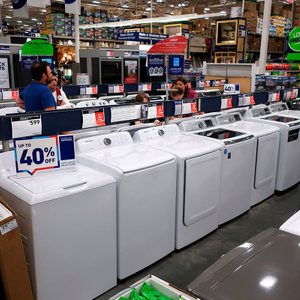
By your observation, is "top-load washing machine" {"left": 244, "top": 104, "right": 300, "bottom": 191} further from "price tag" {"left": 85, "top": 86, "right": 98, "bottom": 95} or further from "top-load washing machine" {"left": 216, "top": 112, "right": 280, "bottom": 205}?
"price tag" {"left": 85, "top": 86, "right": 98, "bottom": 95}

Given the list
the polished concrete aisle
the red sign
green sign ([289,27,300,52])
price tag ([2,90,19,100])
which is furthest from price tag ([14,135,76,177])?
green sign ([289,27,300,52])

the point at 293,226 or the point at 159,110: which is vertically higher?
the point at 159,110

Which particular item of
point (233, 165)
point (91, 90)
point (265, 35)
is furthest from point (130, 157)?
point (265, 35)

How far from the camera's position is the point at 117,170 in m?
2.78

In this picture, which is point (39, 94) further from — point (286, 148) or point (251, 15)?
point (251, 15)

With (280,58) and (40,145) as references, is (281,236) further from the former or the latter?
(280,58)

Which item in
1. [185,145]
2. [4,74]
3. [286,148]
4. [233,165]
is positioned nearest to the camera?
[185,145]

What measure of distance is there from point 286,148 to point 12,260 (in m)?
3.81

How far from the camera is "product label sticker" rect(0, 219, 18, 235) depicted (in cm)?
215

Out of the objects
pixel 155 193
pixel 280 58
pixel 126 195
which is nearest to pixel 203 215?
pixel 155 193

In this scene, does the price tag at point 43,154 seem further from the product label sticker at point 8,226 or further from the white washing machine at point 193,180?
the white washing machine at point 193,180

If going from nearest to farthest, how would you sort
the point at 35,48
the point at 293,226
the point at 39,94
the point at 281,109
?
the point at 293,226
the point at 39,94
the point at 35,48
the point at 281,109

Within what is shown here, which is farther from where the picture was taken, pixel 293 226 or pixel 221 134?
pixel 221 134

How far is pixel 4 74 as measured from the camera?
7.17m
